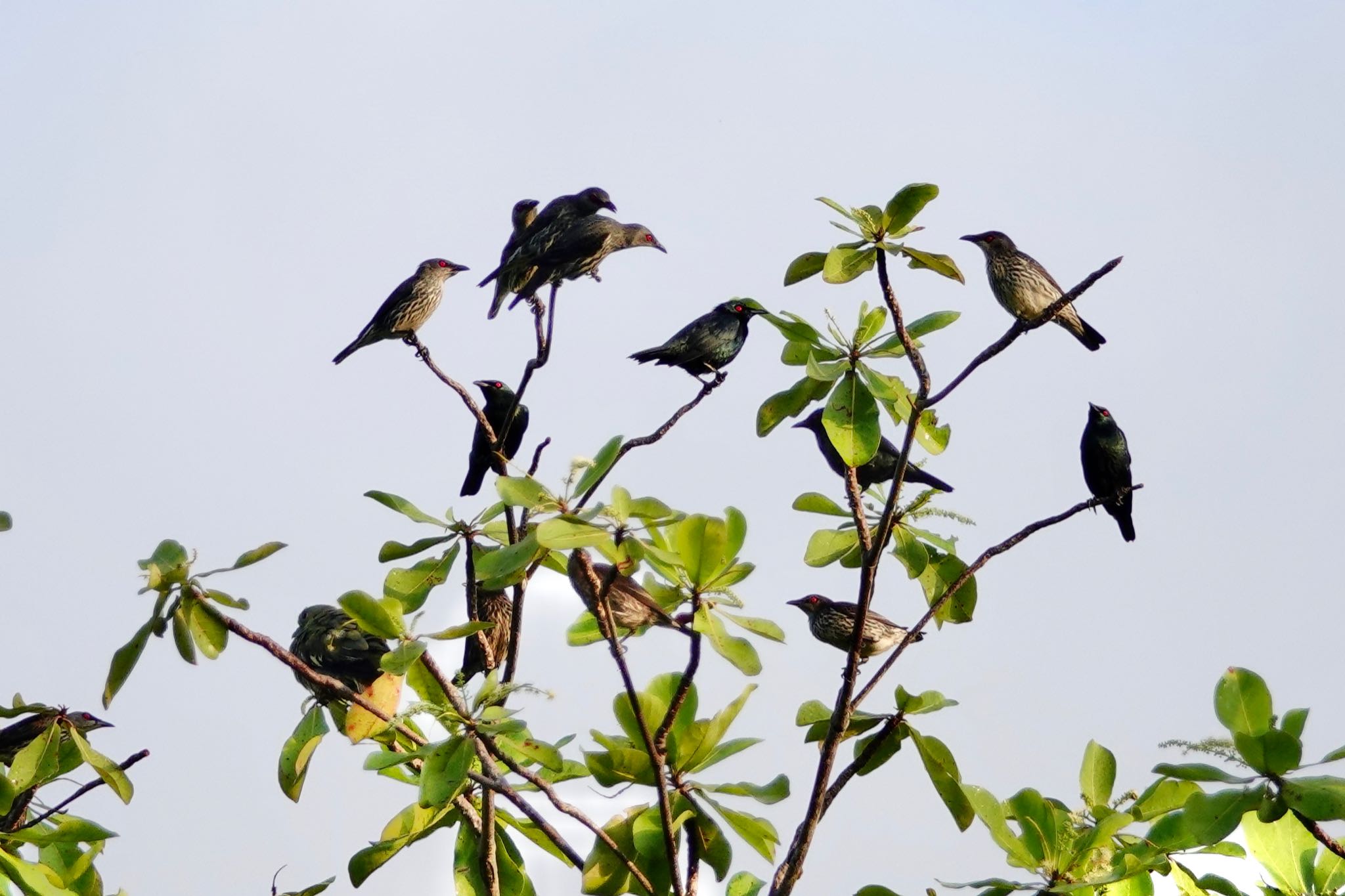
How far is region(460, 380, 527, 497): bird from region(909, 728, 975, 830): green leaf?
3.64 metres

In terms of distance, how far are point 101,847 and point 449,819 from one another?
1236 mm

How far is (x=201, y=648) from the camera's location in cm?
342

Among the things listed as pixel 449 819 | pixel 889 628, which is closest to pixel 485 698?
pixel 449 819

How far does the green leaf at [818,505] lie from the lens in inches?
163

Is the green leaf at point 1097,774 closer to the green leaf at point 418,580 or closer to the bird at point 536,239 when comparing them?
the green leaf at point 418,580

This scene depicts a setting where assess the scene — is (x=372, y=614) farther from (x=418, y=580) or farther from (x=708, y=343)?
(x=708, y=343)

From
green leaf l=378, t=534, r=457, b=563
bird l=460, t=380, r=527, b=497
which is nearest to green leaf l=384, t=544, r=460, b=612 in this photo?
green leaf l=378, t=534, r=457, b=563

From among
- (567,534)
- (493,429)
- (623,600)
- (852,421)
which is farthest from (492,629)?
(567,534)

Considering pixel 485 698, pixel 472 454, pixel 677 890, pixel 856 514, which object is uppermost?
pixel 472 454

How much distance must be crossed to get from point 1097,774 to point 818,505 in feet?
3.75

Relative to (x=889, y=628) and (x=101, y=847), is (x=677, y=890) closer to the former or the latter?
(x=101, y=847)

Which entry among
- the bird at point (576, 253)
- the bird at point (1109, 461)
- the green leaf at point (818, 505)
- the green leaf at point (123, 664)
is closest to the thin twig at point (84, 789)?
the green leaf at point (123, 664)

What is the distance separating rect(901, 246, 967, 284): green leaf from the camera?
362cm

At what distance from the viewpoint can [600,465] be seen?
3.05 m
